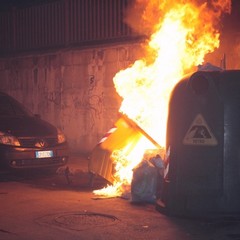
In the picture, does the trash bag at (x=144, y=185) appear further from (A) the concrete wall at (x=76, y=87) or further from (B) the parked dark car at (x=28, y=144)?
(A) the concrete wall at (x=76, y=87)

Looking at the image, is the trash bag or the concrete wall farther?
the concrete wall

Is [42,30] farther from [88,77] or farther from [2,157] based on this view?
[2,157]

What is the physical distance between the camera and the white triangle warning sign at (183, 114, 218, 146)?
670 cm

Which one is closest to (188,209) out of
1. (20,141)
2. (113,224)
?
(113,224)

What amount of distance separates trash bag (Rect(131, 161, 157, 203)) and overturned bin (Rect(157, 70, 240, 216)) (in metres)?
1.15

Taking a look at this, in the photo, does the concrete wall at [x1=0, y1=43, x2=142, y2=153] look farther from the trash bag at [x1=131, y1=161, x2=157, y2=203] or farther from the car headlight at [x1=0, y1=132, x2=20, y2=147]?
the trash bag at [x1=131, y1=161, x2=157, y2=203]

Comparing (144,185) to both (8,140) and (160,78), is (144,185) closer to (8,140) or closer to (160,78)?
(160,78)

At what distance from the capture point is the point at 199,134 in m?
6.75

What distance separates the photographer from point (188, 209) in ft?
22.2

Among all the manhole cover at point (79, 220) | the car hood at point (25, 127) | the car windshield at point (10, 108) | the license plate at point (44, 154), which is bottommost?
the manhole cover at point (79, 220)

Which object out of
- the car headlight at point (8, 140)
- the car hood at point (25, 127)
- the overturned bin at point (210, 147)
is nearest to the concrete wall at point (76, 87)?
the car hood at point (25, 127)

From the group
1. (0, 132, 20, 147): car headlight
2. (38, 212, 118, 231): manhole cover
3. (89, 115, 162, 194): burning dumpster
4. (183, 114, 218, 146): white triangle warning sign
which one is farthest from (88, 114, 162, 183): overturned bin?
(183, 114, 218, 146): white triangle warning sign

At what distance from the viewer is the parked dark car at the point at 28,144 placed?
1013cm

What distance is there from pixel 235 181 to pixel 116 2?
10.1 metres
